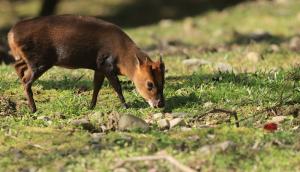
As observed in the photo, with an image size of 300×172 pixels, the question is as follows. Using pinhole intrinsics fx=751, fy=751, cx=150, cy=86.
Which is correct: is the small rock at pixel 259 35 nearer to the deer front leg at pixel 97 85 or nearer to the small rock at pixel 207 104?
the deer front leg at pixel 97 85

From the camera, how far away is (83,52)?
873cm

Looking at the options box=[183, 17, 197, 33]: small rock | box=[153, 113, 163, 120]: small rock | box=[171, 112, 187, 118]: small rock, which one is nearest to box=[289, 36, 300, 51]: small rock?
box=[183, 17, 197, 33]: small rock

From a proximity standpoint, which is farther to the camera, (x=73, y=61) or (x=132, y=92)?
(x=132, y=92)

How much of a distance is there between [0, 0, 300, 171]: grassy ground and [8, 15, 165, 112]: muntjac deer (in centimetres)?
28

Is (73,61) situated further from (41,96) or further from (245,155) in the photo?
(245,155)

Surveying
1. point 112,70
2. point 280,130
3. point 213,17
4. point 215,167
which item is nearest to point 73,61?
point 112,70

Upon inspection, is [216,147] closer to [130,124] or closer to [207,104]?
[130,124]

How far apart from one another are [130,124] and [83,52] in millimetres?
1865

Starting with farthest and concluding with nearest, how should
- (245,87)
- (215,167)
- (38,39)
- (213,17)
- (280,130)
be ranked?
1. (213,17)
2. (245,87)
3. (38,39)
4. (280,130)
5. (215,167)

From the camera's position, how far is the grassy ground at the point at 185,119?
605 centimetres

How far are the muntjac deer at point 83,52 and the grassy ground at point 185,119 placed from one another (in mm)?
278

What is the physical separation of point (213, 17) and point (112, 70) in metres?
14.2

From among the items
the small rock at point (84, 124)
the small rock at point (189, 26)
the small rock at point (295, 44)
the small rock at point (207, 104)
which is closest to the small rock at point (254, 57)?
the small rock at point (295, 44)

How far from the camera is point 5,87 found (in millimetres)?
9492
